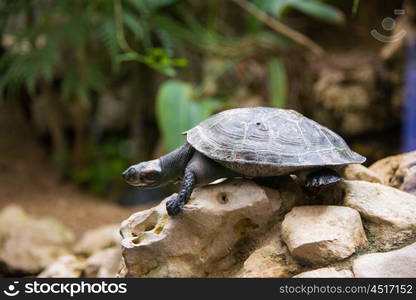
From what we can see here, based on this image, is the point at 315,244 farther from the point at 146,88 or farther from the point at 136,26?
the point at 146,88

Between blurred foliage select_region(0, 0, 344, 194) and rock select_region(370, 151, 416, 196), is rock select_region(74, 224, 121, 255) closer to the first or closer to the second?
blurred foliage select_region(0, 0, 344, 194)

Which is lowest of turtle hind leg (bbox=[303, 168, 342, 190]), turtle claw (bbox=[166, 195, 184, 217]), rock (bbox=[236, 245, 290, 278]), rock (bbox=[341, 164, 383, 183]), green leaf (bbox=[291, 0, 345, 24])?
rock (bbox=[236, 245, 290, 278])

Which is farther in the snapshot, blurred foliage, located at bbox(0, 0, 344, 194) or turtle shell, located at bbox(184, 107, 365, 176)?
blurred foliage, located at bbox(0, 0, 344, 194)

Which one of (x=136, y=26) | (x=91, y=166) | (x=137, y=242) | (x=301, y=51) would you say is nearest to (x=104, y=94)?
(x=91, y=166)

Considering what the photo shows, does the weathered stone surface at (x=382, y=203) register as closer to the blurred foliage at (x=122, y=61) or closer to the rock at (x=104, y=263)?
the rock at (x=104, y=263)

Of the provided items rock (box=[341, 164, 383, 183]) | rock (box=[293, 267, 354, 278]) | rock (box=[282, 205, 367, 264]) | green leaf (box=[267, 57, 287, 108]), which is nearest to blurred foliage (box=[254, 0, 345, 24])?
green leaf (box=[267, 57, 287, 108])
